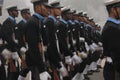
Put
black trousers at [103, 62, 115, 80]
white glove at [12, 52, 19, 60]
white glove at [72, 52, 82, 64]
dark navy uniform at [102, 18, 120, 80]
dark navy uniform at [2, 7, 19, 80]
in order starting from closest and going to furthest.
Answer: dark navy uniform at [102, 18, 120, 80]
black trousers at [103, 62, 115, 80]
dark navy uniform at [2, 7, 19, 80]
white glove at [12, 52, 19, 60]
white glove at [72, 52, 82, 64]

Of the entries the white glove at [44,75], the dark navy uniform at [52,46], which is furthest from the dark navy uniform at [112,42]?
the dark navy uniform at [52,46]

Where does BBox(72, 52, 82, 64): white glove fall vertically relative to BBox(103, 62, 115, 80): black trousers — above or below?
below

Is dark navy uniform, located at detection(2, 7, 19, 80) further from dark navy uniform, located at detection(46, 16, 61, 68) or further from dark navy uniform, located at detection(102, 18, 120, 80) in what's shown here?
dark navy uniform, located at detection(102, 18, 120, 80)

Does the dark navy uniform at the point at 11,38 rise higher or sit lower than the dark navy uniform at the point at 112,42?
lower

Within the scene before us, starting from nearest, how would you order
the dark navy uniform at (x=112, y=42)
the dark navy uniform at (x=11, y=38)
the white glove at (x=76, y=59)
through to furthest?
the dark navy uniform at (x=112, y=42) < the dark navy uniform at (x=11, y=38) < the white glove at (x=76, y=59)

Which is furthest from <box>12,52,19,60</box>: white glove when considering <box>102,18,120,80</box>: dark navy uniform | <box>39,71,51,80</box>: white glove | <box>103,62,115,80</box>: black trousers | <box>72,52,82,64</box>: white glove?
<box>102,18,120,80</box>: dark navy uniform

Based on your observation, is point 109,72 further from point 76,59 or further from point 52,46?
point 76,59

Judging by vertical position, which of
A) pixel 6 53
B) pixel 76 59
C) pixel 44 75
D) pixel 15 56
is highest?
pixel 44 75

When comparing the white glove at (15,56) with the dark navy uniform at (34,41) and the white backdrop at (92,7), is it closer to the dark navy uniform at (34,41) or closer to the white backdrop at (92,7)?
the dark navy uniform at (34,41)

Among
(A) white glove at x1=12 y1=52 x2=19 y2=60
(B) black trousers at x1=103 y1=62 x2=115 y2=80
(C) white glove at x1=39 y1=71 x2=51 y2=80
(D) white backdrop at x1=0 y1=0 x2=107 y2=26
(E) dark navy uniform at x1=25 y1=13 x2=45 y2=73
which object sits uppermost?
(E) dark navy uniform at x1=25 y1=13 x2=45 y2=73

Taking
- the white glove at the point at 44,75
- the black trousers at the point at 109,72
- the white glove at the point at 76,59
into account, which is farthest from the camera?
the white glove at the point at 76,59

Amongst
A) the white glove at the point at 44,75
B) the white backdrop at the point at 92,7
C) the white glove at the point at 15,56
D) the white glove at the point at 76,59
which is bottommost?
the white backdrop at the point at 92,7

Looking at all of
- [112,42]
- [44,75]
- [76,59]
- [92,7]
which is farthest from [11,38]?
[92,7]

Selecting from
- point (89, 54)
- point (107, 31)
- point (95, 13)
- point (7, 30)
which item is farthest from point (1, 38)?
point (95, 13)
